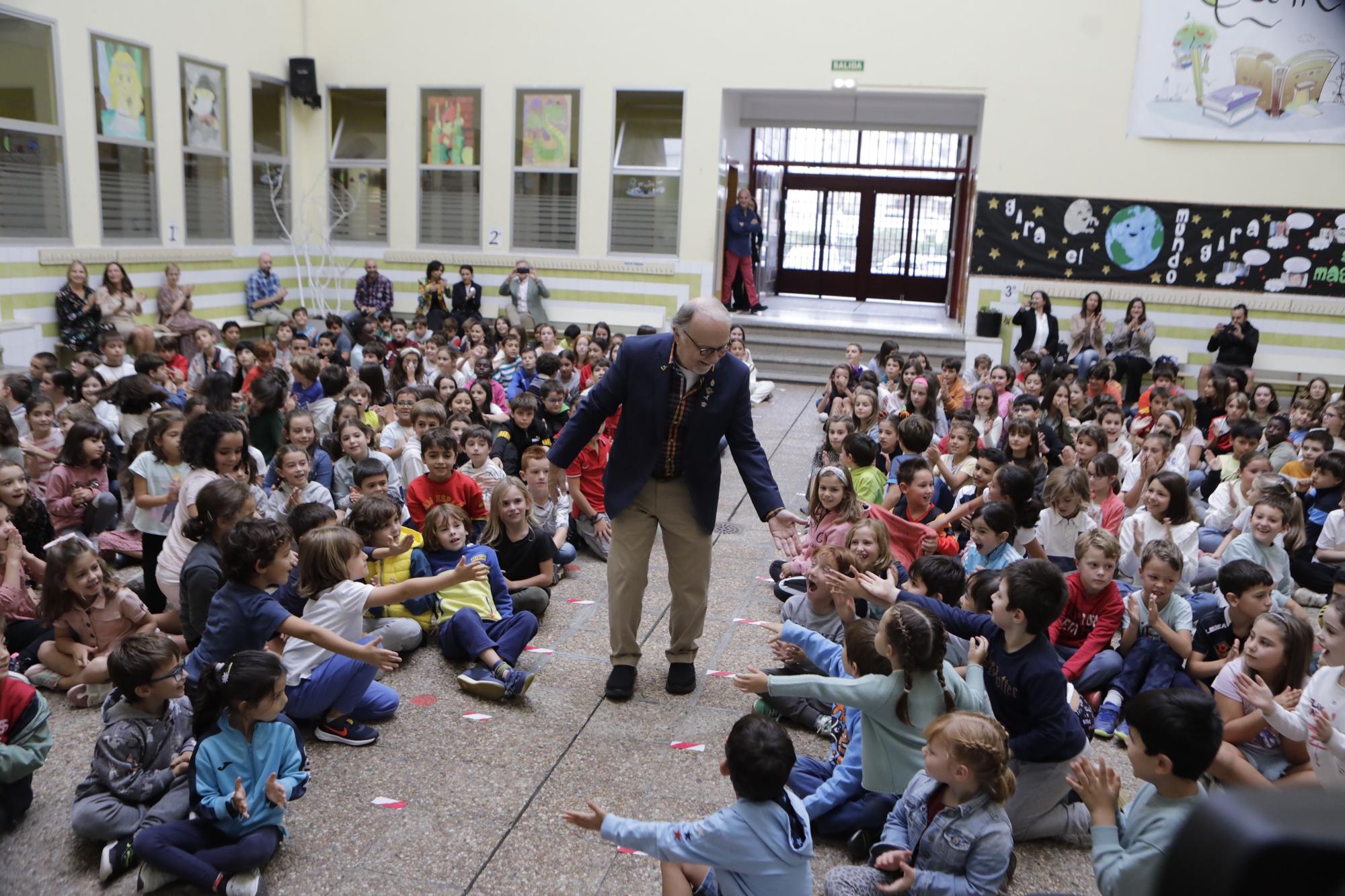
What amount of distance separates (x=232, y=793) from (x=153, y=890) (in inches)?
14.8

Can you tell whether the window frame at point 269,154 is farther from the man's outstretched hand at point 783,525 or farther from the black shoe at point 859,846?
the black shoe at point 859,846

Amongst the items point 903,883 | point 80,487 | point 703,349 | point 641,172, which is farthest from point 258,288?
point 903,883

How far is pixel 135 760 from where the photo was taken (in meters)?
3.38

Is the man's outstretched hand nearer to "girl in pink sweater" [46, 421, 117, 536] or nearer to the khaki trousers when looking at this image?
the khaki trousers

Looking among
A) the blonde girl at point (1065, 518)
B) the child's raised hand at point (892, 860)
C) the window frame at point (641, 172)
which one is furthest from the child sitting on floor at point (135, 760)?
the window frame at point (641, 172)

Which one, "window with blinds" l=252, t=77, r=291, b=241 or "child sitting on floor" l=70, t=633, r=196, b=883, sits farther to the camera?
"window with blinds" l=252, t=77, r=291, b=241

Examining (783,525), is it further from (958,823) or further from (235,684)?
(235,684)

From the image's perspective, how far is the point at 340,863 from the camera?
10.8 feet

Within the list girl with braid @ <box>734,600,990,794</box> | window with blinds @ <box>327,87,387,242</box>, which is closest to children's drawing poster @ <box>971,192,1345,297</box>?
window with blinds @ <box>327,87,387,242</box>

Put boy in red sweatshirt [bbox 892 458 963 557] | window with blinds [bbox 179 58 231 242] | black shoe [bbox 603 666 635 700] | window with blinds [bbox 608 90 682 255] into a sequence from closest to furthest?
black shoe [bbox 603 666 635 700]
boy in red sweatshirt [bbox 892 458 963 557]
window with blinds [bbox 179 58 231 242]
window with blinds [bbox 608 90 682 255]

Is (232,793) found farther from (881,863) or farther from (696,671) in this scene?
(696,671)

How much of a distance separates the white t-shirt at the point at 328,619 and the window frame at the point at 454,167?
1164 cm

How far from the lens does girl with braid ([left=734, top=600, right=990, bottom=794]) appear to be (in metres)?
3.29

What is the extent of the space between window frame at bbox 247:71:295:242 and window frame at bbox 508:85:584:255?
3243 mm
